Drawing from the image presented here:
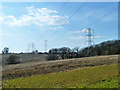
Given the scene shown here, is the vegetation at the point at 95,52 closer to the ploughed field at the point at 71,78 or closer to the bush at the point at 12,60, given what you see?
the bush at the point at 12,60

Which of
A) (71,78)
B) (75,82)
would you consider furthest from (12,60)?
(75,82)

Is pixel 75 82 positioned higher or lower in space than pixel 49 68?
higher

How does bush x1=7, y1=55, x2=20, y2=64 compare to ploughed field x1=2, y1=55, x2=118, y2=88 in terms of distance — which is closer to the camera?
ploughed field x1=2, y1=55, x2=118, y2=88

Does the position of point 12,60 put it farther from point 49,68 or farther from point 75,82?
point 75,82

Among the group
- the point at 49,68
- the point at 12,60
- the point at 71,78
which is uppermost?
the point at 71,78

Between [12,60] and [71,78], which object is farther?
[12,60]

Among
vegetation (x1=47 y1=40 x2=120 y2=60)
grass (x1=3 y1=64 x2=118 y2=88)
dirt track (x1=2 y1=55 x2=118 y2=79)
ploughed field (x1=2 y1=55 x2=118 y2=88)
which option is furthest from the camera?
vegetation (x1=47 y1=40 x2=120 y2=60)

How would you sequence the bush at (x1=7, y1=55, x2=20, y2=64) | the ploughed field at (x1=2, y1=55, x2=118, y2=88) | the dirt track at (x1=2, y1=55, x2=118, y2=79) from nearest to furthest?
the ploughed field at (x1=2, y1=55, x2=118, y2=88) → the dirt track at (x1=2, y1=55, x2=118, y2=79) → the bush at (x1=7, y1=55, x2=20, y2=64)

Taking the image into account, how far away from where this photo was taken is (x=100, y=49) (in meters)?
101

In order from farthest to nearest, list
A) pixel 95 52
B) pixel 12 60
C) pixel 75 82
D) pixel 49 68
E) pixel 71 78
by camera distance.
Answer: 1. pixel 95 52
2. pixel 12 60
3. pixel 49 68
4. pixel 71 78
5. pixel 75 82

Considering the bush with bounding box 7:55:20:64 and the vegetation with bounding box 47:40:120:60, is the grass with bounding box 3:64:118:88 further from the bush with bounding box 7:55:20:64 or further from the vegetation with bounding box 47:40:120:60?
the vegetation with bounding box 47:40:120:60

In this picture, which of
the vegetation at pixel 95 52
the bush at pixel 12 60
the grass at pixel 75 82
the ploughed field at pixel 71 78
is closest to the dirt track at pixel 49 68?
the ploughed field at pixel 71 78

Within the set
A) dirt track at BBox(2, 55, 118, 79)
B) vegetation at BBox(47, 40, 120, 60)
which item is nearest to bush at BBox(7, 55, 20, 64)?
vegetation at BBox(47, 40, 120, 60)

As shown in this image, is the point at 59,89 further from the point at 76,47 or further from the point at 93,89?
the point at 76,47
